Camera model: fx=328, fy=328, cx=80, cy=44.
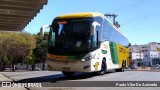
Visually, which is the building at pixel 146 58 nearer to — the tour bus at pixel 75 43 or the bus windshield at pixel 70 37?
the tour bus at pixel 75 43

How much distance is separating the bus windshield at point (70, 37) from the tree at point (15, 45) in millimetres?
38989

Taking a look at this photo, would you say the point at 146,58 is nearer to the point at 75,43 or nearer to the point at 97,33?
the point at 97,33

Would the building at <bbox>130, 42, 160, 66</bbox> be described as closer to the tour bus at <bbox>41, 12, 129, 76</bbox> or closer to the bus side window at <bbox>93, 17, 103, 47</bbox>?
the bus side window at <bbox>93, 17, 103, 47</bbox>

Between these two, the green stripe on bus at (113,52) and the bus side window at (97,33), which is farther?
the green stripe on bus at (113,52)

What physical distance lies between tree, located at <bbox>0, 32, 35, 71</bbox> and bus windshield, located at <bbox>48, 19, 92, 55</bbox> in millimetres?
38989

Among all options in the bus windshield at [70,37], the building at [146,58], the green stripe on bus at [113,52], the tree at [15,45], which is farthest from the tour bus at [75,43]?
the building at [146,58]

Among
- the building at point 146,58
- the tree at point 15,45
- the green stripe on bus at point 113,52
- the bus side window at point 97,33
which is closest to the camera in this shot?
the bus side window at point 97,33

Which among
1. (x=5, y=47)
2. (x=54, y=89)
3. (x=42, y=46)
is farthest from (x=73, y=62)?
(x=42, y=46)

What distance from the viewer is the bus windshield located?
58.2 feet

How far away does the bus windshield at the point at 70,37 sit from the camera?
17.7 m

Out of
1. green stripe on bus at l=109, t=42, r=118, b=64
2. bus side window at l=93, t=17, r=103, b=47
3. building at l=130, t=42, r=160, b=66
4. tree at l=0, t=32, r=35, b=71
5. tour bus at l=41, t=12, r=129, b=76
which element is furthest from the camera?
building at l=130, t=42, r=160, b=66

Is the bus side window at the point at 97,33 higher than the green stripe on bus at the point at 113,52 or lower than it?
higher

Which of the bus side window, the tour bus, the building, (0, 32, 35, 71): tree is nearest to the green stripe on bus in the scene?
the bus side window

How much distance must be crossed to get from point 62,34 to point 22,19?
2764 mm
